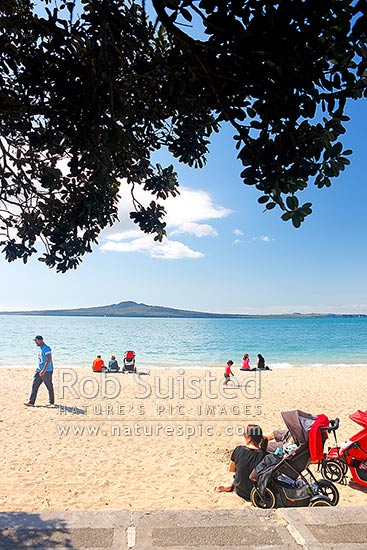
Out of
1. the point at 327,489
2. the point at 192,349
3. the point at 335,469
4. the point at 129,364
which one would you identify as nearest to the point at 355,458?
the point at 335,469

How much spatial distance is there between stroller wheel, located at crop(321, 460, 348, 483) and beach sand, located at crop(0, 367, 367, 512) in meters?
0.17

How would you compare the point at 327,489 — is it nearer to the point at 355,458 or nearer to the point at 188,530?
the point at 355,458

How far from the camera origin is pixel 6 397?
44.9ft

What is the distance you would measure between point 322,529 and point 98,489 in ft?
14.9

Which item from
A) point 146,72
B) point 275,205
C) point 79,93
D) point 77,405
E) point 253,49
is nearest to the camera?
point 253,49

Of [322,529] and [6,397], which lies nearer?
[322,529]

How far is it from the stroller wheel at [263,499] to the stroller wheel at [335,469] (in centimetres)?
152

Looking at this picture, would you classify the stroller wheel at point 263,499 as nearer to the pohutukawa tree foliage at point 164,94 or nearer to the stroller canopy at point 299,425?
the stroller canopy at point 299,425

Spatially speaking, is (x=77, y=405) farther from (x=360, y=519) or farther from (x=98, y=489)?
(x=360, y=519)

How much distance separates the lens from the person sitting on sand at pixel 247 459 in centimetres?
546

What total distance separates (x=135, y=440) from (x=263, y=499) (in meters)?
4.39

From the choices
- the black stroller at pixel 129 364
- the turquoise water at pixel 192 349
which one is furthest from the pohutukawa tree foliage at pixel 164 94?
the turquoise water at pixel 192 349

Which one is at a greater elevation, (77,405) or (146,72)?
(146,72)

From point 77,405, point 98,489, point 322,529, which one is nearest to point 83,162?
point 322,529
